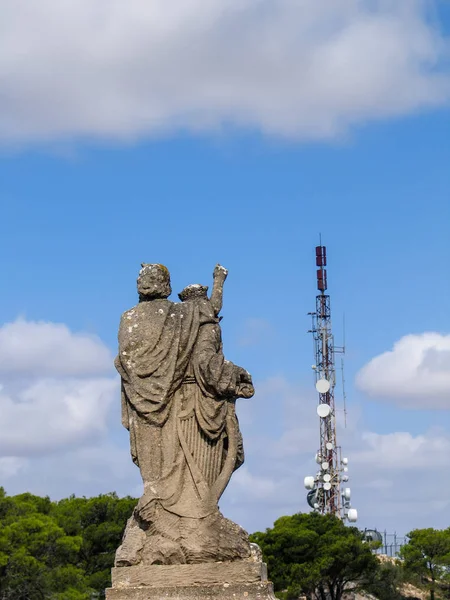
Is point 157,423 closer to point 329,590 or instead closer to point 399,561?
point 329,590

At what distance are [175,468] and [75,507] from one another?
4171 cm

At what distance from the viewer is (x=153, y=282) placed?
14.4 meters

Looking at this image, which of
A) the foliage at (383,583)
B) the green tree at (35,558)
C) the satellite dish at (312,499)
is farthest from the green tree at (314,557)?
the green tree at (35,558)

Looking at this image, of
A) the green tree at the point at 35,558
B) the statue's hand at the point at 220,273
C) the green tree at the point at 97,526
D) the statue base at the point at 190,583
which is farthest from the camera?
the green tree at the point at 97,526

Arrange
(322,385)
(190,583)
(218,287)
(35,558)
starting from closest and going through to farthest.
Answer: (190,583)
(218,287)
(35,558)
(322,385)

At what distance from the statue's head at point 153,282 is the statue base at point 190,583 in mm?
3021

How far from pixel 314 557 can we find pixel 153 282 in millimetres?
43891

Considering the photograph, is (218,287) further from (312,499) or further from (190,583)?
(312,499)

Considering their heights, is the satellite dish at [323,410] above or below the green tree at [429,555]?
above

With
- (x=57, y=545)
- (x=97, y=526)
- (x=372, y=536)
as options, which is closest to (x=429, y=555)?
(x=372, y=536)

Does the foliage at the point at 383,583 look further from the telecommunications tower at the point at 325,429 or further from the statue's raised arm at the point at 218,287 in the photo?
the statue's raised arm at the point at 218,287

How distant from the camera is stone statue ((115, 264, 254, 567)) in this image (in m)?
13.5

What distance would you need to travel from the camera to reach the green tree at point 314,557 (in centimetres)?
5531

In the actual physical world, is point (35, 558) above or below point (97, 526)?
below
